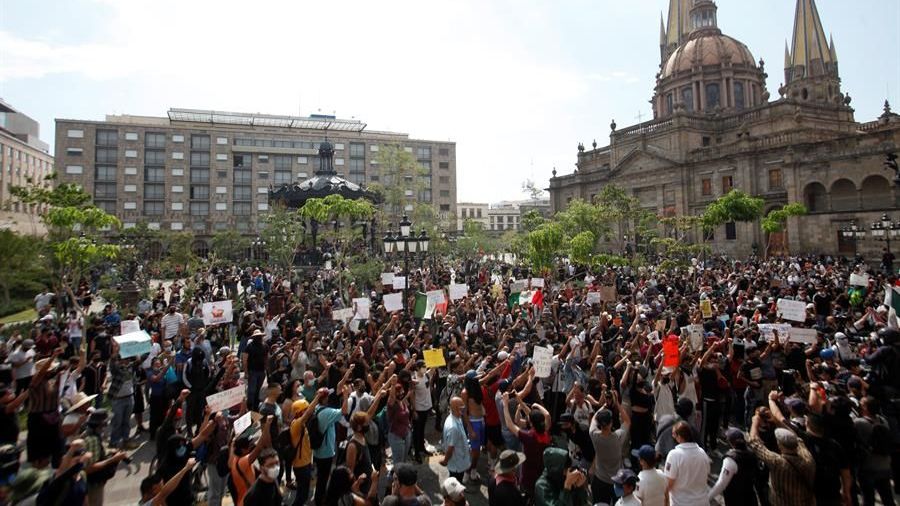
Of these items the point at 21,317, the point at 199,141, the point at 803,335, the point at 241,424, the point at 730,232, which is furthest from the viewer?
the point at 199,141

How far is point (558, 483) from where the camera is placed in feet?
15.9

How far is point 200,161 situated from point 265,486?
240ft

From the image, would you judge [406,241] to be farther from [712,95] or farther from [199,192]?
[199,192]

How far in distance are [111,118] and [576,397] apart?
81691 mm

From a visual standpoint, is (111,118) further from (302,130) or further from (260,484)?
(260,484)

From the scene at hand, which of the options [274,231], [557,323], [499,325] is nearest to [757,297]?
[557,323]

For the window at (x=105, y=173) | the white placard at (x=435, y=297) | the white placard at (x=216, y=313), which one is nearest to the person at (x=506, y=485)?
the white placard at (x=435, y=297)

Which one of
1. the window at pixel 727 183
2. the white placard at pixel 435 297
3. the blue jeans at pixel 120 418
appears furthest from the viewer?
the window at pixel 727 183

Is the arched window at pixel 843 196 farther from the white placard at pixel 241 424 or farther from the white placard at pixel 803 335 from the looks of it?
the white placard at pixel 241 424

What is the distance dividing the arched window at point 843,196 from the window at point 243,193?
6464 cm

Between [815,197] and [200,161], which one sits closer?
[815,197]

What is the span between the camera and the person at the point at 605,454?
561 centimetres

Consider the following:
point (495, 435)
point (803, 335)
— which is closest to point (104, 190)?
point (495, 435)

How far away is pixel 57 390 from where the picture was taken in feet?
23.3
